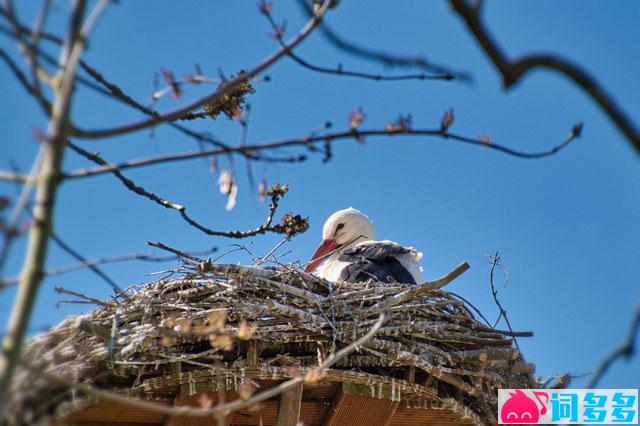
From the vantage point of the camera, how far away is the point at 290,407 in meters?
4.06

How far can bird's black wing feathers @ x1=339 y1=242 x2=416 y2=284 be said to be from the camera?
5441 mm

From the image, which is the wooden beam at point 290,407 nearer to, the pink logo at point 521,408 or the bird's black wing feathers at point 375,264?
the pink logo at point 521,408

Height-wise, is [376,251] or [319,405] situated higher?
[376,251]

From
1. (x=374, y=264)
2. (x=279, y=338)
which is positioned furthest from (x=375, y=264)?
(x=279, y=338)

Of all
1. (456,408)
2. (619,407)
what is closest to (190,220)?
(456,408)

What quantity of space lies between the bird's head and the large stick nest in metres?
2.42

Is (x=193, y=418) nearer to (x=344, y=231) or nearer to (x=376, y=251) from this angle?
(x=376, y=251)

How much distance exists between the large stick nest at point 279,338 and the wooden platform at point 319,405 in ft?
0.12

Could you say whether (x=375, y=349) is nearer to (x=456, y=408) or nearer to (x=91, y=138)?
(x=456, y=408)

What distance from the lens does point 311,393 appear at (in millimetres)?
4223

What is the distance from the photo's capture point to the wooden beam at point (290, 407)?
4059 mm

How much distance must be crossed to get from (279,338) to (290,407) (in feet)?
0.92

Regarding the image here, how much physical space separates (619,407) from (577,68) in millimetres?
3346

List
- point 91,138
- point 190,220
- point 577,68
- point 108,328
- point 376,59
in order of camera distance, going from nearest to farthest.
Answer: point 577,68, point 91,138, point 376,59, point 190,220, point 108,328
